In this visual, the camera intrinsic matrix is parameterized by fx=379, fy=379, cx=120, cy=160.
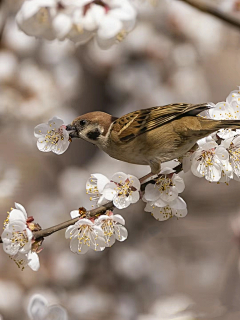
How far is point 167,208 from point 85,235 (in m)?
0.28

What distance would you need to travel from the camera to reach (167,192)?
1176 mm

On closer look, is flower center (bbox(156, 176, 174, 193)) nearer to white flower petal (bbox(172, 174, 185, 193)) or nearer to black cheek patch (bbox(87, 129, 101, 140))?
white flower petal (bbox(172, 174, 185, 193))

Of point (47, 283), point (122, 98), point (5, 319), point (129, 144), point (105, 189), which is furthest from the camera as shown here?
point (122, 98)

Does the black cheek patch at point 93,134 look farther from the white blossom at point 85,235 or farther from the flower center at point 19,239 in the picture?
the flower center at point 19,239

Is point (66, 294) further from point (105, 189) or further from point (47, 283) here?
point (105, 189)

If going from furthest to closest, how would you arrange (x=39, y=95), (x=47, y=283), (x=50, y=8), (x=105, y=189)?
(x=39, y=95) < (x=47, y=283) < (x=50, y=8) < (x=105, y=189)

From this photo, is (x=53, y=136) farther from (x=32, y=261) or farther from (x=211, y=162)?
(x=211, y=162)

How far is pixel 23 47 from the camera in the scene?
3064mm

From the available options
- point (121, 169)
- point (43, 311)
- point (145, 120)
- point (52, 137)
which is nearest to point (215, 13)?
point (145, 120)

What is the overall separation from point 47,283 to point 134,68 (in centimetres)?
189

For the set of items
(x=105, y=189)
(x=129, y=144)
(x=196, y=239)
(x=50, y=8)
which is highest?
(x=50, y=8)

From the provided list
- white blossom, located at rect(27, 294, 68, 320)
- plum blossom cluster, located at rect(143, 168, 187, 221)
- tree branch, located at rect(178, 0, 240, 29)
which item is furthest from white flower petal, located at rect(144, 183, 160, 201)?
white blossom, located at rect(27, 294, 68, 320)

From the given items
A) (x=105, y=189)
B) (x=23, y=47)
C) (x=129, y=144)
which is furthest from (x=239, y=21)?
(x=23, y=47)

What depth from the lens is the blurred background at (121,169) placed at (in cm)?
286
